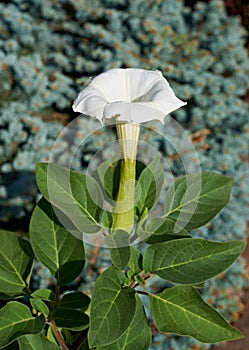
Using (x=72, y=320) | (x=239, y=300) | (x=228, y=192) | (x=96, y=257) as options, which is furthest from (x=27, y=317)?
(x=239, y=300)

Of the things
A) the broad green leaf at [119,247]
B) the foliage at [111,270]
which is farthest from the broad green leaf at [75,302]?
the broad green leaf at [119,247]

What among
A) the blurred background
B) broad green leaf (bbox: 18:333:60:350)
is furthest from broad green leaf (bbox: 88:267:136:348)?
the blurred background

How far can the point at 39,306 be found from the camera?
0.78 m

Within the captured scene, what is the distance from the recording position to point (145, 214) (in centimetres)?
79

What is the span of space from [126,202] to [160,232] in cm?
7

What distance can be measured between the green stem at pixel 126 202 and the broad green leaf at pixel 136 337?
0.12 metres

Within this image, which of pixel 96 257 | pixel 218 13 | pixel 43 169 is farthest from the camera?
pixel 218 13

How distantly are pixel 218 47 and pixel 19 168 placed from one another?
2.70ft

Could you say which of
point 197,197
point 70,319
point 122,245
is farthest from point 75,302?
point 197,197

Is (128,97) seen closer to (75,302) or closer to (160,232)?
(160,232)

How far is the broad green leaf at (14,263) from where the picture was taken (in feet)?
2.69

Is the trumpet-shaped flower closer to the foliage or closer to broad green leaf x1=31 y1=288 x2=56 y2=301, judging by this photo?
the foliage

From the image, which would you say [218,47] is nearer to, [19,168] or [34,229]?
[19,168]

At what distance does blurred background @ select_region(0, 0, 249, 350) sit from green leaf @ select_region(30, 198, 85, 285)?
0.72 m
